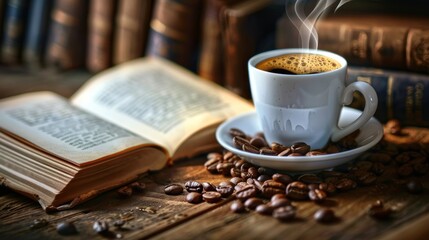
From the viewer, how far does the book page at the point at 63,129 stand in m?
1.29

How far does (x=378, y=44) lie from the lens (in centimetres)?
152

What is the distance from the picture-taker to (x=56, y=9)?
6.59 feet

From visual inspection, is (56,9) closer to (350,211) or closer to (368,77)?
(368,77)

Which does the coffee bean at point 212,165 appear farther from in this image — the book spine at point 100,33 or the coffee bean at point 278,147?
the book spine at point 100,33

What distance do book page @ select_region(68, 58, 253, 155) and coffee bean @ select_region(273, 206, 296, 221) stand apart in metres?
0.36

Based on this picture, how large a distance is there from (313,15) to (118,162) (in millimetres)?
572

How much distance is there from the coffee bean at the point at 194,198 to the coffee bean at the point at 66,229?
207 mm

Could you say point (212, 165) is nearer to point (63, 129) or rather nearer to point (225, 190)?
point (225, 190)

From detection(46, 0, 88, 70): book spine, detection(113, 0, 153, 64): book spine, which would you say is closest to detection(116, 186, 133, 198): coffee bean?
detection(113, 0, 153, 64): book spine

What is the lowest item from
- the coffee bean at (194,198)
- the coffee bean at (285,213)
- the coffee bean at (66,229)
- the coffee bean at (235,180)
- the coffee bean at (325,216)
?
the coffee bean at (66,229)

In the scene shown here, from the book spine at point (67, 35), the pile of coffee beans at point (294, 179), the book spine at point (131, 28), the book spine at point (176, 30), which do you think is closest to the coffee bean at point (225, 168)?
the pile of coffee beans at point (294, 179)

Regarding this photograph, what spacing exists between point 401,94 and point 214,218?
0.60 m

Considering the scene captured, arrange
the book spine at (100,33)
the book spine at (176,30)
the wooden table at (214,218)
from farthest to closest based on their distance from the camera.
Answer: the book spine at (100,33)
the book spine at (176,30)
the wooden table at (214,218)

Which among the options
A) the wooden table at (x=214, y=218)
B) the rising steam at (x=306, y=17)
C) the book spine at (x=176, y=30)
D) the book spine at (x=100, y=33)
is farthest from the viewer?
the book spine at (x=100, y=33)
